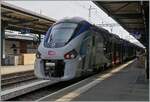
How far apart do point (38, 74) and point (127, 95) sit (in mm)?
5925

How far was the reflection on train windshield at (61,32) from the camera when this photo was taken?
58.0 ft

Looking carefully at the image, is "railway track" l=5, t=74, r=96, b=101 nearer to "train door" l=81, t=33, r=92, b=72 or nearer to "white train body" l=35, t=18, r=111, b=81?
"white train body" l=35, t=18, r=111, b=81

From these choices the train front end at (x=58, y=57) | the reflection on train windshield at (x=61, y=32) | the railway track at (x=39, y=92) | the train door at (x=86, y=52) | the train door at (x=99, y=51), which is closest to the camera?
the railway track at (x=39, y=92)

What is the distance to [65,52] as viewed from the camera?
17062 mm

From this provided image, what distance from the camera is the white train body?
55.8 ft

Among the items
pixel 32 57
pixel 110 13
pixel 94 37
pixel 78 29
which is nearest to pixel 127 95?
pixel 78 29

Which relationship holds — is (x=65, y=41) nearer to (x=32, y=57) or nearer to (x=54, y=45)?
(x=54, y=45)

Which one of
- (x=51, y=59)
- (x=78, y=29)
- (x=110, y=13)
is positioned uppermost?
(x=110, y=13)

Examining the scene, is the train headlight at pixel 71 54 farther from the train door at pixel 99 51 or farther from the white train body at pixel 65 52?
the train door at pixel 99 51

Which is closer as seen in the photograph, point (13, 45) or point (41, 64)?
point (41, 64)

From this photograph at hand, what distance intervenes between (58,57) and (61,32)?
146cm

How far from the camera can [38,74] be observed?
17.5 metres

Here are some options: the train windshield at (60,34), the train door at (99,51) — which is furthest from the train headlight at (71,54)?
the train door at (99,51)

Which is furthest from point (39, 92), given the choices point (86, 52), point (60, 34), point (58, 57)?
point (86, 52)
